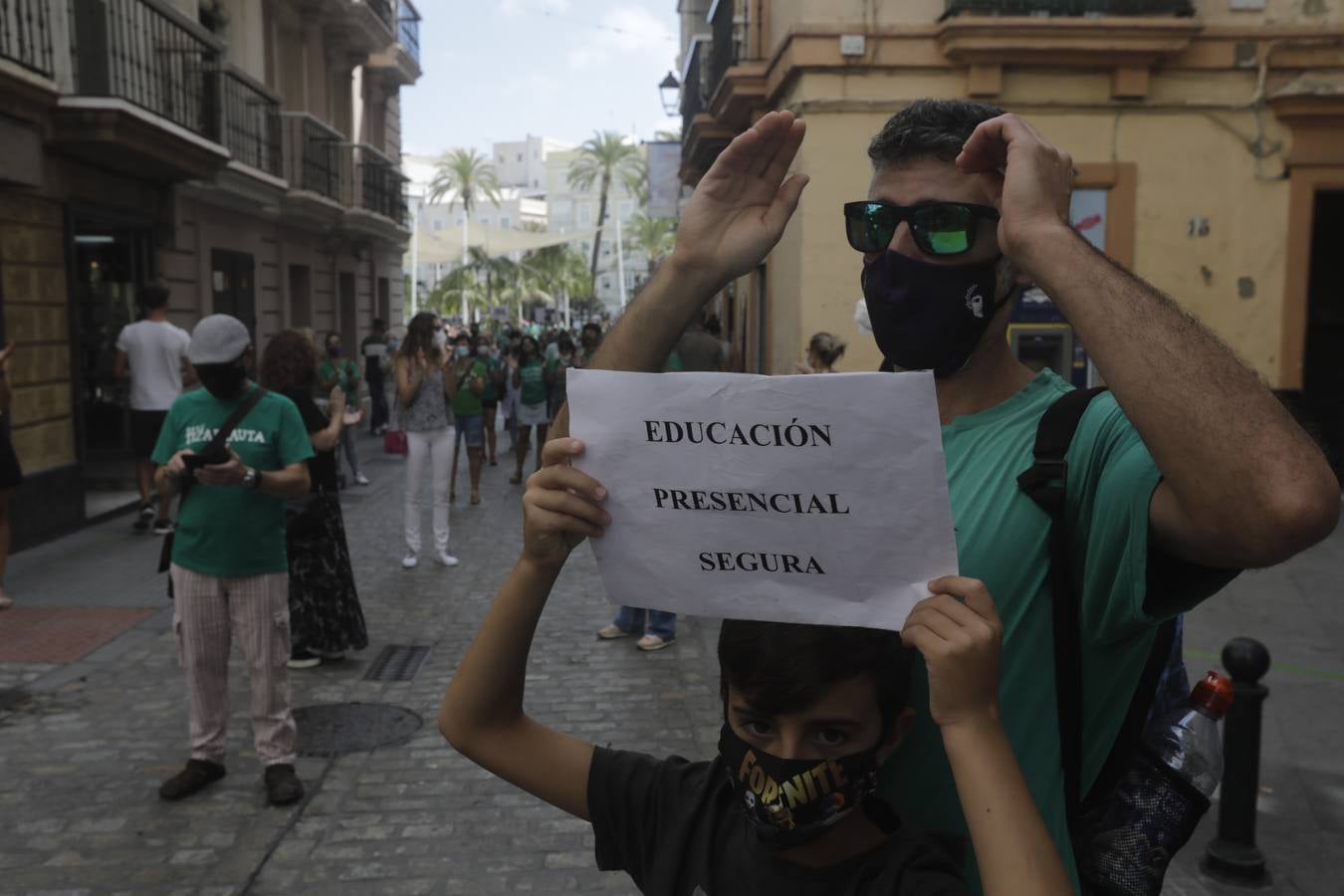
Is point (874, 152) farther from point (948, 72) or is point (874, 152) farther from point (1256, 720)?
point (948, 72)

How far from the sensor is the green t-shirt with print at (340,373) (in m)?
13.4

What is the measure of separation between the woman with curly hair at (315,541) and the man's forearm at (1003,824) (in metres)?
5.40

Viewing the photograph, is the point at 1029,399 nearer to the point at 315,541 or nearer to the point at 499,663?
the point at 499,663

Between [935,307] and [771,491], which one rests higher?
[935,307]

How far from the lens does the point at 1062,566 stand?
1.52 m

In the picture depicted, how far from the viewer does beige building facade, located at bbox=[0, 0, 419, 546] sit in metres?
10.9

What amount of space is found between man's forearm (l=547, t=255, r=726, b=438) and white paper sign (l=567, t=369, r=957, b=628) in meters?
0.24

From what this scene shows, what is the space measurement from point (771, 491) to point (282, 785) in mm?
4075

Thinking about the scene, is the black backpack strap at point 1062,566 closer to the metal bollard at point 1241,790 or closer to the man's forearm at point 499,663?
the man's forearm at point 499,663

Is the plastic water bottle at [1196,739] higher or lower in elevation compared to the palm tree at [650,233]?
lower

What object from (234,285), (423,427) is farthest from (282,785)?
(234,285)

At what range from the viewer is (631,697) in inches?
250

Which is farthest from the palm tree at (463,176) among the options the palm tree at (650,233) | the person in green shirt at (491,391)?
the person in green shirt at (491,391)

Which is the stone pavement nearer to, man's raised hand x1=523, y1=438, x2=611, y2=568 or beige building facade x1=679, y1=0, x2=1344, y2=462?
man's raised hand x1=523, y1=438, x2=611, y2=568
